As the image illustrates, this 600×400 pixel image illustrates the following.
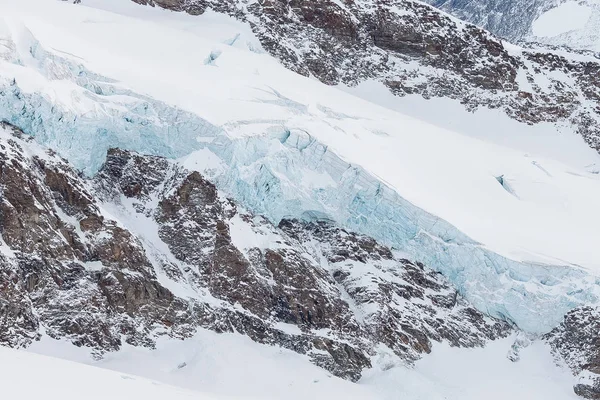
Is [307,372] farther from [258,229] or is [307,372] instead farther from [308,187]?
[308,187]

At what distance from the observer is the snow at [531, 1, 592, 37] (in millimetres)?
86938

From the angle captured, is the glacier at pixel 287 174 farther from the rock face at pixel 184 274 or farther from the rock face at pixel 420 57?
the rock face at pixel 420 57

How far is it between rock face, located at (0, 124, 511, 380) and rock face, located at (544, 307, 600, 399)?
278cm

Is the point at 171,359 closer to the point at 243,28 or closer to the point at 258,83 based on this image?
the point at 258,83

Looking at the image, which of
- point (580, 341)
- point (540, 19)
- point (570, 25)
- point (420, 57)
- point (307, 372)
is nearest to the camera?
point (307, 372)

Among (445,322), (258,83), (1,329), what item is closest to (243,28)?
(258,83)

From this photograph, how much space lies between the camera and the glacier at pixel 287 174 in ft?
153

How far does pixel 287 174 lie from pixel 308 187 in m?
1.38

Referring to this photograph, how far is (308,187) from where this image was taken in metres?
48.7

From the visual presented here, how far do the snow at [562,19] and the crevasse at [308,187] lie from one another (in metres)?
45.8

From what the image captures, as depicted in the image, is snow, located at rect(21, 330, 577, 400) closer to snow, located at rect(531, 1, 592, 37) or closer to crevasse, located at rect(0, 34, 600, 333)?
crevasse, located at rect(0, 34, 600, 333)

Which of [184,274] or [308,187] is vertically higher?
[308,187]

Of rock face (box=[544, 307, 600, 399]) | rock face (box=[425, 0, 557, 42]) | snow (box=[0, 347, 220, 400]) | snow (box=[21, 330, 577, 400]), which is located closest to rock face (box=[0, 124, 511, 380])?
snow (box=[21, 330, 577, 400])

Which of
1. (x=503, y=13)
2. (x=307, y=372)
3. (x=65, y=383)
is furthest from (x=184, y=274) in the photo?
(x=503, y=13)
